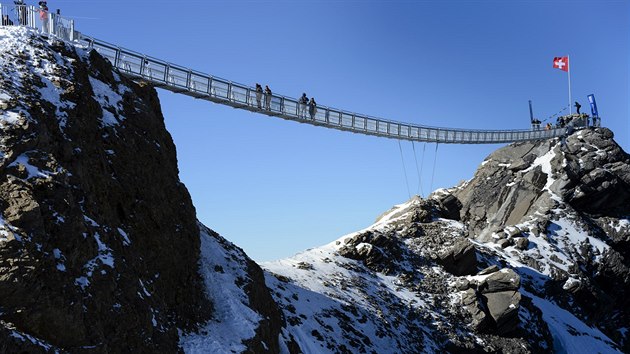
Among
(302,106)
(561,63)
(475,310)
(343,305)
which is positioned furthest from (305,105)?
(561,63)

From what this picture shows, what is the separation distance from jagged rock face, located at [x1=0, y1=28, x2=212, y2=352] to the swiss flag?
55.8 m

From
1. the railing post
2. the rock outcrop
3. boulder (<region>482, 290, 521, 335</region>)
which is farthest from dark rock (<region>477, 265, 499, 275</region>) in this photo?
the railing post

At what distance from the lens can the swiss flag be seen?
65.6 m

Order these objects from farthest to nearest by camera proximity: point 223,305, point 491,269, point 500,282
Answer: point 491,269 → point 500,282 → point 223,305

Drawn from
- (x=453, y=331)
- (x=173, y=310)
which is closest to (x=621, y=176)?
(x=453, y=331)

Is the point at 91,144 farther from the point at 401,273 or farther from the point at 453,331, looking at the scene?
the point at 401,273

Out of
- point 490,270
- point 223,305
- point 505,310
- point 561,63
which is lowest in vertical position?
point 223,305

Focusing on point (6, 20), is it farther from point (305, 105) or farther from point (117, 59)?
point (305, 105)

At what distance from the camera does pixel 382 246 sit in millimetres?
41875

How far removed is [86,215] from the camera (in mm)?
14766

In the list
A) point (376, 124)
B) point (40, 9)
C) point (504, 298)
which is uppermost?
point (376, 124)

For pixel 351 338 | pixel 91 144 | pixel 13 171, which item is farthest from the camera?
pixel 351 338

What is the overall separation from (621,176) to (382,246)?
28.2 meters

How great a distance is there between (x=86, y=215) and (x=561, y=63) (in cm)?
6235
